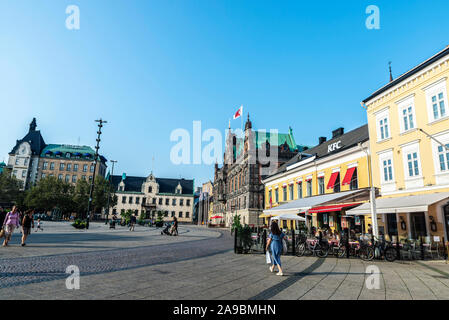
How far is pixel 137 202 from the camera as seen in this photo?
84.6m

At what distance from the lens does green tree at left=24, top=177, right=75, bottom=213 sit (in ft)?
183

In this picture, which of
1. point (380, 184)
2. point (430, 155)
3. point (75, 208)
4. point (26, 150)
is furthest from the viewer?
point (26, 150)

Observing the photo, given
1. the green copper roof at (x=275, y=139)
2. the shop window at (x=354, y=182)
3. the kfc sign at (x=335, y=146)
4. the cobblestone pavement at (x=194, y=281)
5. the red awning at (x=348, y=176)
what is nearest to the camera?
the cobblestone pavement at (x=194, y=281)

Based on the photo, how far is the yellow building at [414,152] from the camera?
14.7 meters

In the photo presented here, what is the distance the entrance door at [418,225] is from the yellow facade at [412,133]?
0.31m

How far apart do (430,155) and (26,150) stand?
93.7 metres

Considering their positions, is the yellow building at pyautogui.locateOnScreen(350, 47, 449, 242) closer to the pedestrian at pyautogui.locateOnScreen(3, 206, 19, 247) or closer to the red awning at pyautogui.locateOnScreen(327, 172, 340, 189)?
the red awning at pyautogui.locateOnScreen(327, 172, 340, 189)

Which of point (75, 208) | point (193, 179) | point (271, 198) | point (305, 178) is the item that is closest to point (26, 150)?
point (75, 208)

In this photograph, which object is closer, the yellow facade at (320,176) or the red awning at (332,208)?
the red awning at (332,208)

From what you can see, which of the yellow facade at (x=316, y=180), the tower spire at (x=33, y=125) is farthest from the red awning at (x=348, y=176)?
the tower spire at (x=33, y=125)

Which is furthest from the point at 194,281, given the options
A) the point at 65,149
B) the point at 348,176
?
the point at 65,149

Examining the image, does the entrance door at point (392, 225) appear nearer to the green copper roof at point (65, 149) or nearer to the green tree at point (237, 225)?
the green tree at point (237, 225)

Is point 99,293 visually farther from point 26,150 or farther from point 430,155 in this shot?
point 26,150

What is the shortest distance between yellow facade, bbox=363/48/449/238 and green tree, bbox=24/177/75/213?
59.7m
